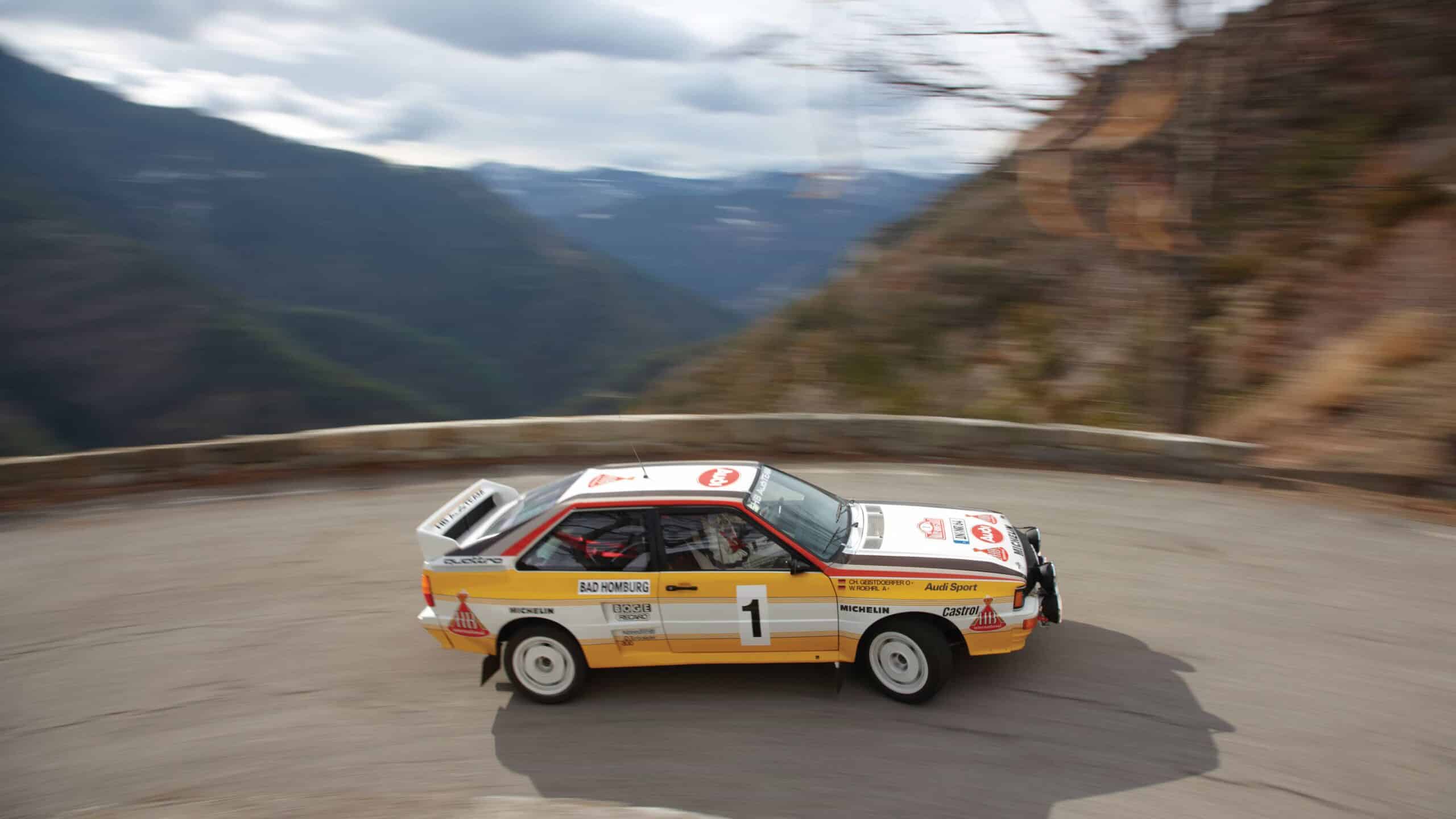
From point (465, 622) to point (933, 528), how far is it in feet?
9.93

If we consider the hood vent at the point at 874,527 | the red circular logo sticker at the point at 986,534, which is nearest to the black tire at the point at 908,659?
the hood vent at the point at 874,527

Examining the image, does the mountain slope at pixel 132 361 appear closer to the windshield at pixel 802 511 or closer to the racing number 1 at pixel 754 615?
the windshield at pixel 802 511

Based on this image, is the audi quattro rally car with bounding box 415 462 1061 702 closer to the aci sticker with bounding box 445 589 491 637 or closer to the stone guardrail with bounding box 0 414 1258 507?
the aci sticker with bounding box 445 589 491 637

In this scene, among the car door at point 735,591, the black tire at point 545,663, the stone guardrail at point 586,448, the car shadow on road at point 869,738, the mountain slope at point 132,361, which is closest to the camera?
the car shadow on road at point 869,738

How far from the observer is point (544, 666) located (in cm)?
604

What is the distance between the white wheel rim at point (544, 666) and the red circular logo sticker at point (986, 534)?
2663 millimetres

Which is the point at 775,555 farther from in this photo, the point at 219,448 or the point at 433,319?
the point at 433,319

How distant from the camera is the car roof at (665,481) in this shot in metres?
5.98

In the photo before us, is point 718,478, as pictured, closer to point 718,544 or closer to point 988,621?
point 718,544

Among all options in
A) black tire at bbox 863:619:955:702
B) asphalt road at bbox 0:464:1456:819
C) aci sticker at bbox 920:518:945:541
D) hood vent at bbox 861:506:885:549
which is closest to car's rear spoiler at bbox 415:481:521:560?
asphalt road at bbox 0:464:1456:819

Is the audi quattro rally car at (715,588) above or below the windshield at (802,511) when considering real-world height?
below

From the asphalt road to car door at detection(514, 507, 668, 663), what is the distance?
0.50 meters

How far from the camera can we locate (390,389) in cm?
8256

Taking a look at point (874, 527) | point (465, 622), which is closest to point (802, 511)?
point (874, 527)
